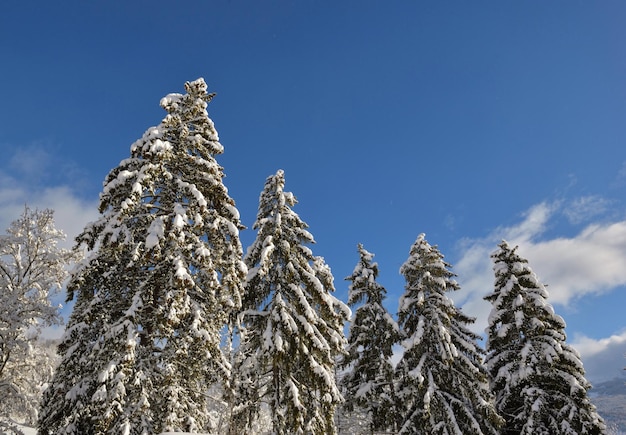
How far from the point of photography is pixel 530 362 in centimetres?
1891

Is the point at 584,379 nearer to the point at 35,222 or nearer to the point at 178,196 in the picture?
the point at 178,196

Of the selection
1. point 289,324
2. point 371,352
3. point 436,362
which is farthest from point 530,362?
point 289,324

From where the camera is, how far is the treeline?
37.4ft

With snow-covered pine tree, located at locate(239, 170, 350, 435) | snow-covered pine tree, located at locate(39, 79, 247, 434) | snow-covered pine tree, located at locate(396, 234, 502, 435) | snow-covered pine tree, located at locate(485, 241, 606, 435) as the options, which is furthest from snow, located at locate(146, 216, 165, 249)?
snow-covered pine tree, located at locate(485, 241, 606, 435)

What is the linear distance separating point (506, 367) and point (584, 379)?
327 centimetres

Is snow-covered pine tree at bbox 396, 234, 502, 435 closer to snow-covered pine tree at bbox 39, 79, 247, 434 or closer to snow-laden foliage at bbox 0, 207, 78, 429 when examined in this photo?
snow-covered pine tree at bbox 39, 79, 247, 434

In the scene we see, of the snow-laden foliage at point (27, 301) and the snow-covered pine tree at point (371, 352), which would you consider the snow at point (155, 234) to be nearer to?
the snow-laden foliage at point (27, 301)

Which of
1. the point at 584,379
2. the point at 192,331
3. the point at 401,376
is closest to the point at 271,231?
the point at 192,331

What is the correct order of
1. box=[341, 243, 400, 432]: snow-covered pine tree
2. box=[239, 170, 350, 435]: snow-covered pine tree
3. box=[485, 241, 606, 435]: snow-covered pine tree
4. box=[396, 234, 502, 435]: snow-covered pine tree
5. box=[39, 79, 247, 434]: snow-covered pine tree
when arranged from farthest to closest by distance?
box=[341, 243, 400, 432]: snow-covered pine tree, box=[396, 234, 502, 435]: snow-covered pine tree, box=[485, 241, 606, 435]: snow-covered pine tree, box=[239, 170, 350, 435]: snow-covered pine tree, box=[39, 79, 247, 434]: snow-covered pine tree

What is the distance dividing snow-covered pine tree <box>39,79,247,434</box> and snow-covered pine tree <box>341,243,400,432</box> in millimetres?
10670

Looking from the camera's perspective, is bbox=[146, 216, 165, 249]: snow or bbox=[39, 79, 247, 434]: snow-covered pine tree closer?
bbox=[39, 79, 247, 434]: snow-covered pine tree

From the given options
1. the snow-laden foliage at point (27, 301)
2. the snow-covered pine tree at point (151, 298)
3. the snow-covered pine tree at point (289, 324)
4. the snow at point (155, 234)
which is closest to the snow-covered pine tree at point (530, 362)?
the snow-covered pine tree at point (289, 324)

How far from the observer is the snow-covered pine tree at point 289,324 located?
15.2 m

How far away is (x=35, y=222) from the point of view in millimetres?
20312
